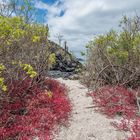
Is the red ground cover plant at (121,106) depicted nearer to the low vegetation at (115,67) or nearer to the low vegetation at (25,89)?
the low vegetation at (115,67)

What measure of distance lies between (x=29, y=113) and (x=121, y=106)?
3.54 metres

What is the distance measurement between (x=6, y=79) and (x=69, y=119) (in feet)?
8.95

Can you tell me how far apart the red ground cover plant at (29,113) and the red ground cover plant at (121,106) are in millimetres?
1506

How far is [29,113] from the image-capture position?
8922 millimetres

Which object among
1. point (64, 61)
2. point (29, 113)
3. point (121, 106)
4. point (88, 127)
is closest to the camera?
point (88, 127)

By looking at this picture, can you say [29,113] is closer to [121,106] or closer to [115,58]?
[121,106]

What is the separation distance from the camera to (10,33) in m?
7.80

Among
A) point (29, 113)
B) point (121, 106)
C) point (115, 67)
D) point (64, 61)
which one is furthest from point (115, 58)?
point (64, 61)

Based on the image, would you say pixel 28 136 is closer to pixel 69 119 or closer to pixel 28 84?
pixel 69 119

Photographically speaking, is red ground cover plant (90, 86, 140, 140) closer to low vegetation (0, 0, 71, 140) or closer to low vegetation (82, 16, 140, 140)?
low vegetation (82, 16, 140, 140)

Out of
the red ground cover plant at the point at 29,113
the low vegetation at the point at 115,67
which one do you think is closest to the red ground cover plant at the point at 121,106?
the low vegetation at the point at 115,67

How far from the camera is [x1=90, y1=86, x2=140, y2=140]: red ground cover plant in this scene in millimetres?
8273

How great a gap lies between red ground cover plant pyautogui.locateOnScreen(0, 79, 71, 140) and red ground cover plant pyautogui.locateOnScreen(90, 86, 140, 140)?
1.51 meters

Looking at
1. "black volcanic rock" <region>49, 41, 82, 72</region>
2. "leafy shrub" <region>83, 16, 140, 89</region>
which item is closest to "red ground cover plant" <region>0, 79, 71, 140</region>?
"leafy shrub" <region>83, 16, 140, 89</region>
